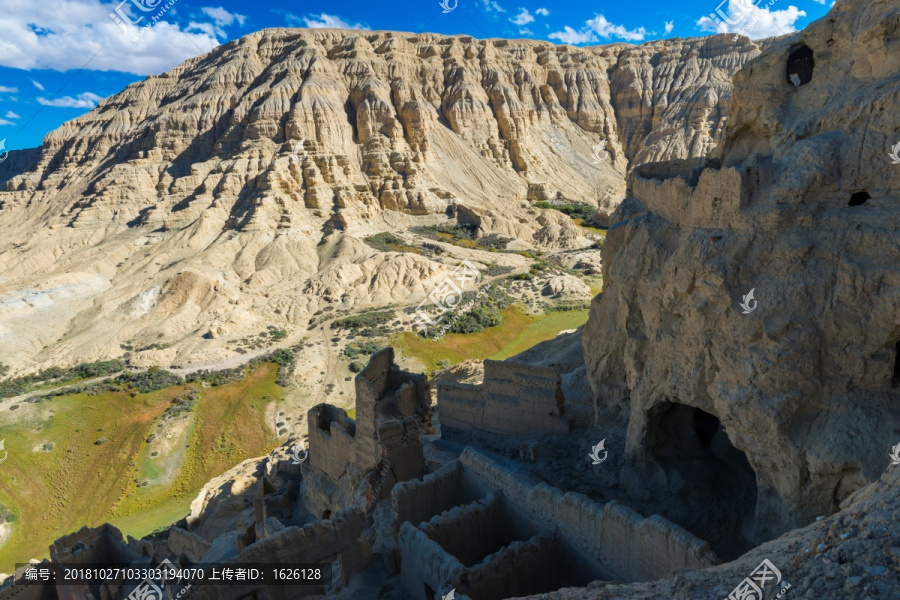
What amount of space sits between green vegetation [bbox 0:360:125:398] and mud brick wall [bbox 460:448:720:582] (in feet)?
108

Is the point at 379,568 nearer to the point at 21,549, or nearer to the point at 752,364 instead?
the point at 752,364

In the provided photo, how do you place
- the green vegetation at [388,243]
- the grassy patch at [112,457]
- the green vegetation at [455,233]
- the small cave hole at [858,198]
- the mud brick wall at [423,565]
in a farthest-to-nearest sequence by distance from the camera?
the green vegetation at [455,233], the green vegetation at [388,243], the grassy patch at [112,457], the mud brick wall at [423,565], the small cave hole at [858,198]

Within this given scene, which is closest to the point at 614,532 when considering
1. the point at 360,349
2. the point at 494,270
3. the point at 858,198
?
the point at 858,198

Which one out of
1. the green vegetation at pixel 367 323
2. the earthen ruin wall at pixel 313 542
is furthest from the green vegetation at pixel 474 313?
the earthen ruin wall at pixel 313 542

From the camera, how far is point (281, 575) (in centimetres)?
1114

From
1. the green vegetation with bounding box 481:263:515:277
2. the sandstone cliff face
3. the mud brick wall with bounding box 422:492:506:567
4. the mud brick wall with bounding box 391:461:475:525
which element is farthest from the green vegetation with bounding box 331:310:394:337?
→ the mud brick wall with bounding box 422:492:506:567

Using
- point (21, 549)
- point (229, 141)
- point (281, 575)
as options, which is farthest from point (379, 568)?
point (229, 141)

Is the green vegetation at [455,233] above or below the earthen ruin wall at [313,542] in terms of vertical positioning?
above

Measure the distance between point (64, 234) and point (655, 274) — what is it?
69.2 meters

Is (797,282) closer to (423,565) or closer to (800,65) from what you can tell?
(800,65)

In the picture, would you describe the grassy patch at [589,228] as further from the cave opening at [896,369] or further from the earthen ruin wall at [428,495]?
the cave opening at [896,369]

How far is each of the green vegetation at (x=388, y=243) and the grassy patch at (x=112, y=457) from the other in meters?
27.0

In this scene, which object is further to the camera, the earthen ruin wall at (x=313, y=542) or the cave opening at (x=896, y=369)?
the earthen ruin wall at (x=313, y=542)

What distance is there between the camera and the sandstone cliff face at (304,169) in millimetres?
46281
